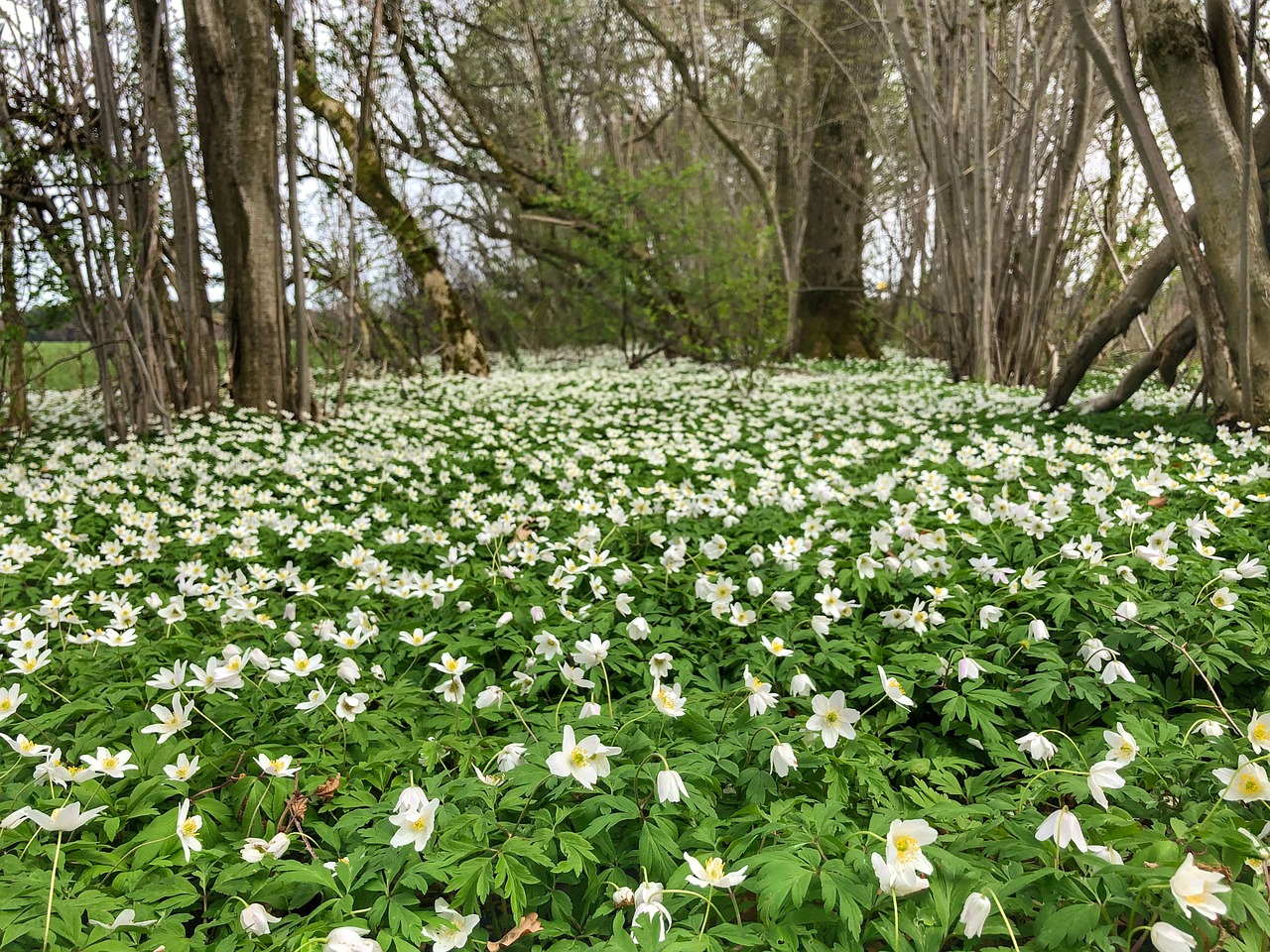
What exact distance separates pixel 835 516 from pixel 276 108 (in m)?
6.45

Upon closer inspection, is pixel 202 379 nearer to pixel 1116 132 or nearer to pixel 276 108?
pixel 276 108

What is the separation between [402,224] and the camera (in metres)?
7.77

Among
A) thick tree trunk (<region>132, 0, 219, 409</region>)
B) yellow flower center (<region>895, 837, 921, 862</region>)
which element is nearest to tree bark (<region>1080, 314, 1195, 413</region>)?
yellow flower center (<region>895, 837, 921, 862</region>)

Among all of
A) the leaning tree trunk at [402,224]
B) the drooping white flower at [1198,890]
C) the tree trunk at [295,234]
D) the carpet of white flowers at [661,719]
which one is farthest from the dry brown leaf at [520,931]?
the leaning tree trunk at [402,224]

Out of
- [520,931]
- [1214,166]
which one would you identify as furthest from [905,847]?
[1214,166]

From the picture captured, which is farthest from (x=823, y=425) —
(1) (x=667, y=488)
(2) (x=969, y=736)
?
(2) (x=969, y=736)

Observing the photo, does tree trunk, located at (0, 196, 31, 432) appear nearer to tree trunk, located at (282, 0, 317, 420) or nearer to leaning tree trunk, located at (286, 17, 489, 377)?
tree trunk, located at (282, 0, 317, 420)

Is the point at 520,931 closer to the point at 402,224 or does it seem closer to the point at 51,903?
the point at 51,903

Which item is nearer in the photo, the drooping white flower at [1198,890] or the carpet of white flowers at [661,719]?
the drooping white flower at [1198,890]

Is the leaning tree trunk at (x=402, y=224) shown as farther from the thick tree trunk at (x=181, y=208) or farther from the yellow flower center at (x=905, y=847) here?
the yellow flower center at (x=905, y=847)

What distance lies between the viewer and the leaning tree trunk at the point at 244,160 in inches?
250

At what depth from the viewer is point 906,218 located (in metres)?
13.9

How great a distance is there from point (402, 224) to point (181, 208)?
2065mm

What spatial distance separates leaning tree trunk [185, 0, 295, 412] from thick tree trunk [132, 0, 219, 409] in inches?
9.4
